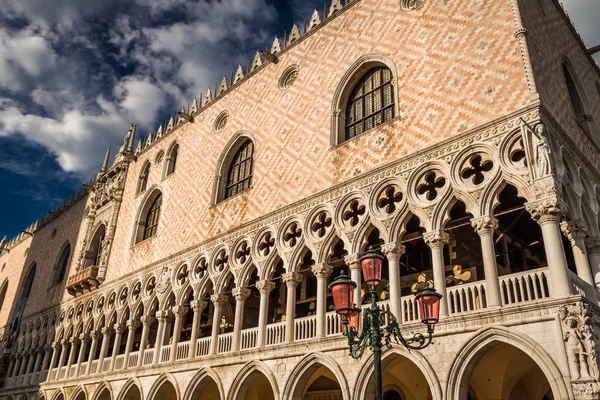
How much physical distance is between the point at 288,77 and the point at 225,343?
22.7 feet

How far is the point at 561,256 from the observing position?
23.9ft

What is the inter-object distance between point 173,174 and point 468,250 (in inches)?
380

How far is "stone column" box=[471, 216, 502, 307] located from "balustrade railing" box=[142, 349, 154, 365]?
30.2ft

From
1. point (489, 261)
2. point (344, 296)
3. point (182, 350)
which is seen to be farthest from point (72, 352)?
point (344, 296)

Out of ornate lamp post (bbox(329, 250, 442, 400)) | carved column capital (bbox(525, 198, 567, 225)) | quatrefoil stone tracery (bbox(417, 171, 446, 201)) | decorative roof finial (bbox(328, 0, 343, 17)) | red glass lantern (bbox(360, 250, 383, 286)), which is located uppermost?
decorative roof finial (bbox(328, 0, 343, 17))

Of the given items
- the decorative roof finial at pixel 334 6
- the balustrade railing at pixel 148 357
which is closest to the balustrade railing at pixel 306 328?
the balustrade railing at pixel 148 357

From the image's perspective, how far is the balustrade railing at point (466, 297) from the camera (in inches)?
316

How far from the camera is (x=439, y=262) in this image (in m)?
8.53

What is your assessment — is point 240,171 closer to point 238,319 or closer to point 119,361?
point 238,319

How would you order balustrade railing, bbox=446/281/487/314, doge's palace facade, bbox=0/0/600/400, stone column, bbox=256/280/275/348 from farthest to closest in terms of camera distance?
1. stone column, bbox=256/280/275/348
2. balustrade railing, bbox=446/281/487/314
3. doge's palace facade, bbox=0/0/600/400

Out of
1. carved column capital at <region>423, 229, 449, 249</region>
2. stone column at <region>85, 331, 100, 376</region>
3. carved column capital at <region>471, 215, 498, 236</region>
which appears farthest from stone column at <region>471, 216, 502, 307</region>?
stone column at <region>85, 331, 100, 376</region>

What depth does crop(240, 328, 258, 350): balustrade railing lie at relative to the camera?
11.2 m

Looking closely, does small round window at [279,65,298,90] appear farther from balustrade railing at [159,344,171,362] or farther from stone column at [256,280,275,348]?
balustrade railing at [159,344,171,362]

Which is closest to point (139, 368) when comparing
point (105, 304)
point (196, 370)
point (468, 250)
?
point (196, 370)
